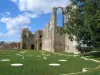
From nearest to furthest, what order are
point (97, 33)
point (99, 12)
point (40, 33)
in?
1. point (99, 12)
2. point (97, 33)
3. point (40, 33)

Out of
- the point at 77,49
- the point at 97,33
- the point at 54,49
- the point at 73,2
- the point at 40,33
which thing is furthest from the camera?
the point at 40,33

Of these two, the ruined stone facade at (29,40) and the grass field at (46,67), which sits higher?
the ruined stone facade at (29,40)

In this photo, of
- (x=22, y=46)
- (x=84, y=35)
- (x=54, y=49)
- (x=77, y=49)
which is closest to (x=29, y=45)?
(x=22, y=46)

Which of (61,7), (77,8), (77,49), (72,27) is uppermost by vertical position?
(61,7)

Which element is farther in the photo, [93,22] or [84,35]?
[84,35]

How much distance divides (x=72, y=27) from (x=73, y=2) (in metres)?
3.03

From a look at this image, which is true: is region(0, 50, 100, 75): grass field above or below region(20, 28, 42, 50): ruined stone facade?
below

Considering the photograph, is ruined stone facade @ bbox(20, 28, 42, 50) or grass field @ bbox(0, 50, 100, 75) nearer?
grass field @ bbox(0, 50, 100, 75)

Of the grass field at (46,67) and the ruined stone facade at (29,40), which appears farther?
the ruined stone facade at (29,40)

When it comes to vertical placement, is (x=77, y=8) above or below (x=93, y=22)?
above

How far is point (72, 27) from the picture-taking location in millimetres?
30469

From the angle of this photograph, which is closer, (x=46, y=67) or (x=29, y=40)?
(x=46, y=67)

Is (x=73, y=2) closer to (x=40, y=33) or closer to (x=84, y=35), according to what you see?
(x=84, y=35)

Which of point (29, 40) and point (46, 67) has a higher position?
point (29, 40)
